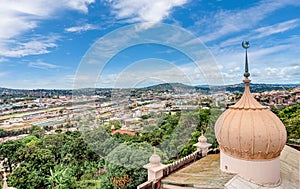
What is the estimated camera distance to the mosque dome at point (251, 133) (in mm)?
5918

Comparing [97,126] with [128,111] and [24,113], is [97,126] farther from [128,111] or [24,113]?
[24,113]

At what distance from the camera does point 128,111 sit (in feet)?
59.4

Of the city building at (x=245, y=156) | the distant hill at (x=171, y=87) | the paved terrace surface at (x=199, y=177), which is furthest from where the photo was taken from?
the distant hill at (x=171, y=87)

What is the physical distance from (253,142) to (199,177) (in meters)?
1.52

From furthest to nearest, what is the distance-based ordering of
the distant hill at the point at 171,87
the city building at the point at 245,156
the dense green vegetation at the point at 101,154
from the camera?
1. the distant hill at the point at 171,87
2. the dense green vegetation at the point at 101,154
3. the city building at the point at 245,156

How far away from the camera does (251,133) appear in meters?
5.91

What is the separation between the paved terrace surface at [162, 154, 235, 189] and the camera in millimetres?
5770

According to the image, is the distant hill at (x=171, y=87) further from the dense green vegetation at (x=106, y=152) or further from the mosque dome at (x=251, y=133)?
the mosque dome at (x=251, y=133)

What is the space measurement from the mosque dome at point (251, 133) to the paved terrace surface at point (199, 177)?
0.64 m

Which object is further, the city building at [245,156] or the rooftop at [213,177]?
the city building at [245,156]

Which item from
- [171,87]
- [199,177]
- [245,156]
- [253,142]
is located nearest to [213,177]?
[199,177]

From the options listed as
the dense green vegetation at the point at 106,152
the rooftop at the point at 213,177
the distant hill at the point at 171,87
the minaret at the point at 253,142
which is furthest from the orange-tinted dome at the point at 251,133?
the distant hill at the point at 171,87

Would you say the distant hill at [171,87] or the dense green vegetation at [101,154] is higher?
the distant hill at [171,87]

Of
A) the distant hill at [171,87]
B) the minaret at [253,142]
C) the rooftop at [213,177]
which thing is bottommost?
the rooftop at [213,177]
